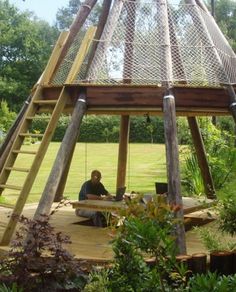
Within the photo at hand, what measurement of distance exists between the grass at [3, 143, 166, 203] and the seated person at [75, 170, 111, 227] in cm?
421

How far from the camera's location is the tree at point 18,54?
46.8 meters

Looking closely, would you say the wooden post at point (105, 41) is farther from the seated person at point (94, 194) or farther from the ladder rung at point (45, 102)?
the seated person at point (94, 194)

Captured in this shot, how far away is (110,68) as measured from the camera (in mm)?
8016

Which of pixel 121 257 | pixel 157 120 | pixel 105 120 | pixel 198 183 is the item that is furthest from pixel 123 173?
pixel 105 120

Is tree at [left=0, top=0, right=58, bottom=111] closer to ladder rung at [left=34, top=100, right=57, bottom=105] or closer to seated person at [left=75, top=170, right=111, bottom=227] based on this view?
seated person at [left=75, top=170, right=111, bottom=227]

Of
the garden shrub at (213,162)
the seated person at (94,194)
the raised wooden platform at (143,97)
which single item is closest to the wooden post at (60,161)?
the raised wooden platform at (143,97)

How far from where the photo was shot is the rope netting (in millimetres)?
7781

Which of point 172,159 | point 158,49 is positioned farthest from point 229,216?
point 158,49

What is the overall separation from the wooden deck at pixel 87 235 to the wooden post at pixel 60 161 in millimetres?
666

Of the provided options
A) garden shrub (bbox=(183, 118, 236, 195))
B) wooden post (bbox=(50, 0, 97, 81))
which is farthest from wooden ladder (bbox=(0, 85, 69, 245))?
garden shrub (bbox=(183, 118, 236, 195))

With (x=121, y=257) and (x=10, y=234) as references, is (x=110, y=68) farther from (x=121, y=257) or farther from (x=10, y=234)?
(x=121, y=257)

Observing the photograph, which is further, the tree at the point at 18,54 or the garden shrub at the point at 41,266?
the tree at the point at 18,54

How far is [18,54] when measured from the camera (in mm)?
52844

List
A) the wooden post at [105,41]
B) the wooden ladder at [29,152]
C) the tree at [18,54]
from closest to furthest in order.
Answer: the wooden ladder at [29,152] < the wooden post at [105,41] < the tree at [18,54]
